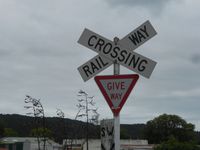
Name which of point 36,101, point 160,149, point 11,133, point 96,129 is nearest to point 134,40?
point 36,101

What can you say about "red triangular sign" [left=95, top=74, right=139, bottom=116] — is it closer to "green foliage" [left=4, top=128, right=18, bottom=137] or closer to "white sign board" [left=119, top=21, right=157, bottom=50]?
"white sign board" [left=119, top=21, right=157, bottom=50]

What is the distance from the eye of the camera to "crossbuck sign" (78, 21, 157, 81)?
28.7ft

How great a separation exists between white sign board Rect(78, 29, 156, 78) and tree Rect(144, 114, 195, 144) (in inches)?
4989

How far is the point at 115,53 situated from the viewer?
8.84 m

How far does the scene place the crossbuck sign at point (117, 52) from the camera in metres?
8.73

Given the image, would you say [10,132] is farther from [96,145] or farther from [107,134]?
[107,134]

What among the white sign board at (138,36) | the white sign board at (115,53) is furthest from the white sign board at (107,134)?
the white sign board at (138,36)

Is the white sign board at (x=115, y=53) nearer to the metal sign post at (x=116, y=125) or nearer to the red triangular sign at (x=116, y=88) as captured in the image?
the metal sign post at (x=116, y=125)

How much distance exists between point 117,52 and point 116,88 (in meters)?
0.57

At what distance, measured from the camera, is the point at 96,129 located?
23.8 m

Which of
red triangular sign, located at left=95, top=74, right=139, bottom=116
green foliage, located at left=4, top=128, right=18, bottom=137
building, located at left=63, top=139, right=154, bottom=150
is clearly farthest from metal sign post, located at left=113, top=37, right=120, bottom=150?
Answer: green foliage, located at left=4, top=128, right=18, bottom=137

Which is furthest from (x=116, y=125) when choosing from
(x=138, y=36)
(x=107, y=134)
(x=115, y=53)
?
(x=138, y=36)

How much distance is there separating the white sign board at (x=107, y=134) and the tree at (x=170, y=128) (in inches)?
4985

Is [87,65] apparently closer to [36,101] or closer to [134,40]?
[134,40]
